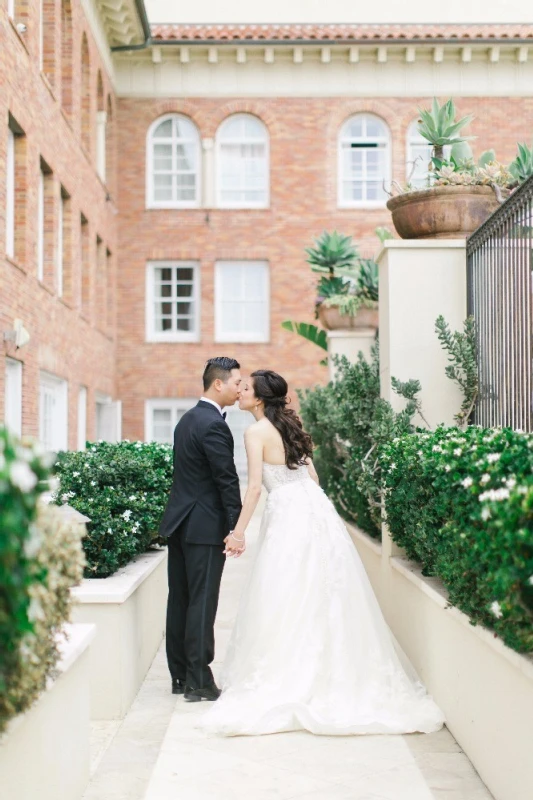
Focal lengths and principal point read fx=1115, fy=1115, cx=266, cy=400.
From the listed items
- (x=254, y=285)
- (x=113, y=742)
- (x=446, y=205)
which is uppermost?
(x=254, y=285)

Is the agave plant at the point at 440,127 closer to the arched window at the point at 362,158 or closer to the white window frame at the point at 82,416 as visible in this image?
the white window frame at the point at 82,416

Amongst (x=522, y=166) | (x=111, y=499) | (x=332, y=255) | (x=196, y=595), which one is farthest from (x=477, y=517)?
(x=332, y=255)

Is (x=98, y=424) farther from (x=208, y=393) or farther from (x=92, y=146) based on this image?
(x=208, y=393)

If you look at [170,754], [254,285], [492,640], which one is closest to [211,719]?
[170,754]

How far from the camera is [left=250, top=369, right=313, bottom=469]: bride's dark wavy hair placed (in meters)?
7.02

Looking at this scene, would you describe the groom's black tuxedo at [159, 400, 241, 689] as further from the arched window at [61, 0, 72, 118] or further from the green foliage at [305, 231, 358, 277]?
the arched window at [61, 0, 72, 118]

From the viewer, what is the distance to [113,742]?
6.05 m

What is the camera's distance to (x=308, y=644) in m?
6.52

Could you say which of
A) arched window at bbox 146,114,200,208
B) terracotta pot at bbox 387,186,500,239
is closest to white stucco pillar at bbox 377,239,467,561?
terracotta pot at bbox 387,186,500,239

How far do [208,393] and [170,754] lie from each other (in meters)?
2.40

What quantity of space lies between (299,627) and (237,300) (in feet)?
69.6

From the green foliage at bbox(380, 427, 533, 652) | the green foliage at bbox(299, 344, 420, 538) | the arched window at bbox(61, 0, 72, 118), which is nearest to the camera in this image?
the green foliage at bbox(380, 427, 533, 652)

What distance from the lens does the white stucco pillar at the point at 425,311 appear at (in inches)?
334

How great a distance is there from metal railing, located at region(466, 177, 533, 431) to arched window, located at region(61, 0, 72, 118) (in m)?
13.9
